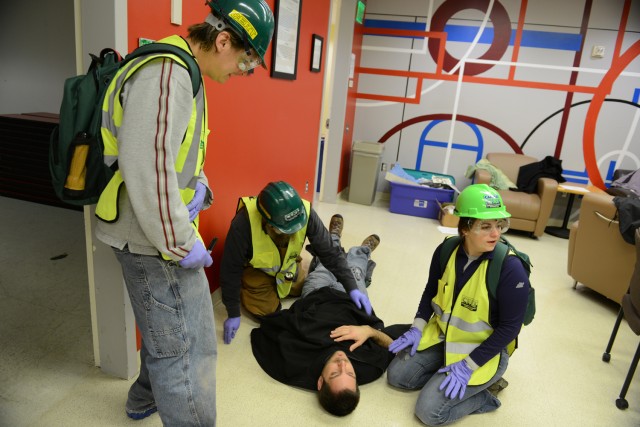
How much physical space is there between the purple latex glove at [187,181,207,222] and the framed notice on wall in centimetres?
175

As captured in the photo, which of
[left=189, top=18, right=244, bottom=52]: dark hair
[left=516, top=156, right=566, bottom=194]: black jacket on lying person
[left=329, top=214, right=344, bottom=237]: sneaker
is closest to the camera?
[left=189, top=18, right=244, bottom=52]: dark hair

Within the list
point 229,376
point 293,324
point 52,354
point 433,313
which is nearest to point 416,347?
point 433,313

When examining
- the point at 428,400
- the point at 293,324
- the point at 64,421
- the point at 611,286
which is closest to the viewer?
the point at 64,421

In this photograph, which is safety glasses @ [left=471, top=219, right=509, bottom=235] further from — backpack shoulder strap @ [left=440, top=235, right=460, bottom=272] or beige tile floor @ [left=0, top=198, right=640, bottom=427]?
beige tile floor @ [left=0, top=198, right=640, bottom=427]

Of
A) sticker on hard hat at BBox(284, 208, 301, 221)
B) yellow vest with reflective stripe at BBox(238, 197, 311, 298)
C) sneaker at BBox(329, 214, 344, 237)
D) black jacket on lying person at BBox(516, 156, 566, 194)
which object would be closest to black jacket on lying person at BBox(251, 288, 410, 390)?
yellow vest with reflective stripe at BBox(238, 197, 311, 298)

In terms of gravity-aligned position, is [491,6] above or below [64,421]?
above

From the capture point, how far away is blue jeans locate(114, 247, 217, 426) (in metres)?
1.30

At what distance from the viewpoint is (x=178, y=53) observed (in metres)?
1.12

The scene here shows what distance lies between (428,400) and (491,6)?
15.4 ft

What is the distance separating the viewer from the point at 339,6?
16.0 ft

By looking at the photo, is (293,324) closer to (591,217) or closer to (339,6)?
(591,217)

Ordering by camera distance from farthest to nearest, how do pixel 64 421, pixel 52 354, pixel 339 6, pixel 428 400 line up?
pixel 339 6, pixel 52 354, pixel 428 400, pixel 64 421

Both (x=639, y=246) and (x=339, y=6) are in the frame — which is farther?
(x=339, y=6)

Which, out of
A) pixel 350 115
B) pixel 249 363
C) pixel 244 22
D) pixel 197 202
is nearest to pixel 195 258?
pixel 197 202
